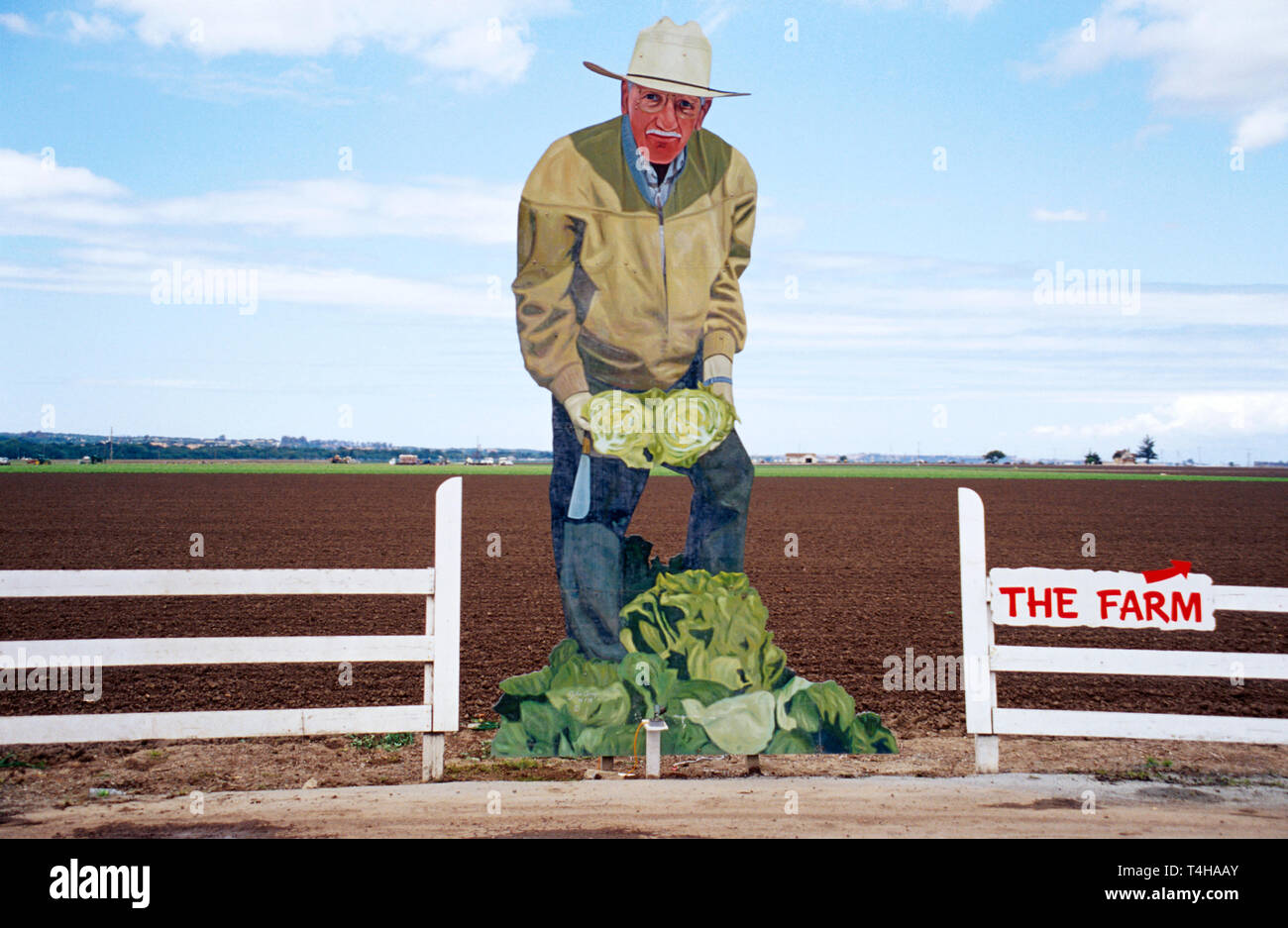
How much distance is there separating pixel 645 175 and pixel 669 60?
0.80 metres

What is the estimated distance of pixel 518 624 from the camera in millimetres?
12180

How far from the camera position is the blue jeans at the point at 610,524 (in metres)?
6.15

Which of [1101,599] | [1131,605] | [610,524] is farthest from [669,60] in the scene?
[1131,605]

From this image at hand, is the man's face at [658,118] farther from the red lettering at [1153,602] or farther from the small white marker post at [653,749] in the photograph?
the red lettering at [1153,602]

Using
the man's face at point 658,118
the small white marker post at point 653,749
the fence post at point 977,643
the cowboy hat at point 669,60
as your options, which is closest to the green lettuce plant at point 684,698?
the small white marker post at point 653,749

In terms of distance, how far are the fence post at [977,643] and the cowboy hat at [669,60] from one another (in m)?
3.46

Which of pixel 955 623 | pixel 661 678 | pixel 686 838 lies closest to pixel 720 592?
pixel 661 678

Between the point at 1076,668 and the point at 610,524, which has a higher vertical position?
the point at 610,524

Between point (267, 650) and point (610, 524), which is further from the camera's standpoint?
point (610, 524)

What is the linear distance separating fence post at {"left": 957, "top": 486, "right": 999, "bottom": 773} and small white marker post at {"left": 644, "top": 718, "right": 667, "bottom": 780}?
1973 mm

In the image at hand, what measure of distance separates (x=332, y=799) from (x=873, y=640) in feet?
25.4

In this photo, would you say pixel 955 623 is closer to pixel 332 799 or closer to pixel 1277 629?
pixel 1277 629

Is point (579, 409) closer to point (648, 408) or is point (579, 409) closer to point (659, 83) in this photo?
point (648, 408)

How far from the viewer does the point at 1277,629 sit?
42.4 feet
